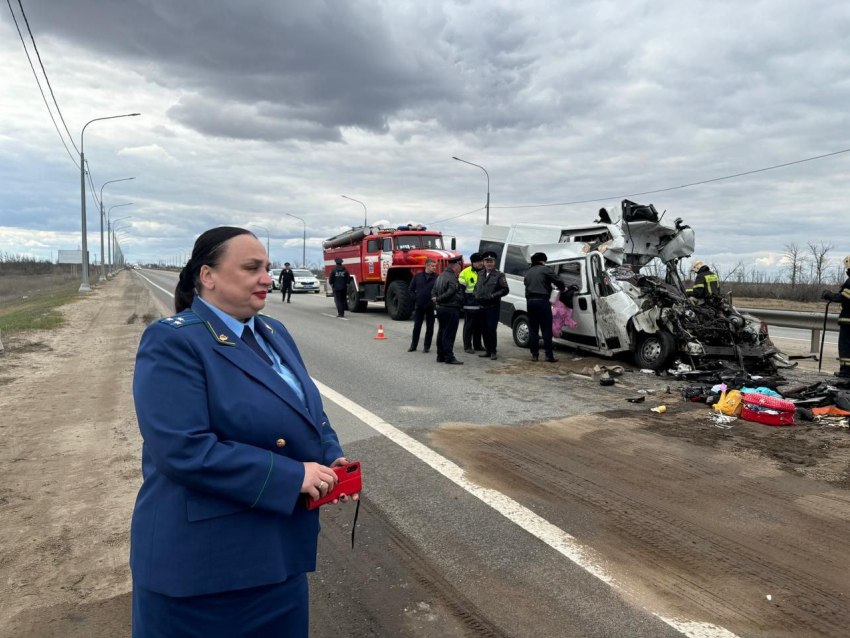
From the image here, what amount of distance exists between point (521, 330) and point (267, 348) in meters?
10.5

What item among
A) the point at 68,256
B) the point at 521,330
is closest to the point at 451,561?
the point at 521,330

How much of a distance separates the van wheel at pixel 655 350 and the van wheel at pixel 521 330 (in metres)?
2.75

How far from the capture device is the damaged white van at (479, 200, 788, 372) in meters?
9.32

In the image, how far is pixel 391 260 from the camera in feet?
58.6

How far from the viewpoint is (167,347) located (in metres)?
1.65

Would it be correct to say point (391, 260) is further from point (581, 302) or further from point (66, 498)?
point (66, 498)

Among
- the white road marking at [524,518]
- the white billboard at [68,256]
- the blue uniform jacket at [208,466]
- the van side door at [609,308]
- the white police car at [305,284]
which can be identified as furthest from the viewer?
the white billboard at [68,256]

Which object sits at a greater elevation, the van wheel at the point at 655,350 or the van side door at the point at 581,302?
the van side door at the point at 581,302

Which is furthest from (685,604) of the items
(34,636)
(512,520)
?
(34,636)

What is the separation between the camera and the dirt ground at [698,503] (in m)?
3.09

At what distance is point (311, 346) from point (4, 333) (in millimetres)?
7069

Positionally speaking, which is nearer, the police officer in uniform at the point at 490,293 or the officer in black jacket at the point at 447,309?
the officer in black jacket at the point at 447,309

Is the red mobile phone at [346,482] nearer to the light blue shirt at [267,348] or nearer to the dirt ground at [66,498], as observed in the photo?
the light blue shirt at [267,348]

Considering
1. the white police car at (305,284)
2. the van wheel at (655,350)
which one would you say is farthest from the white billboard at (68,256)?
the van wheel at (655,350)
